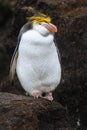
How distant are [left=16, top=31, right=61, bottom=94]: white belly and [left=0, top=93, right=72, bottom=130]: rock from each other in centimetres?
29

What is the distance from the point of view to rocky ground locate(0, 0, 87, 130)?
716 cm

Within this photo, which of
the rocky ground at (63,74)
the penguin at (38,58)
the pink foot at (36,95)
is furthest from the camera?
the pink foot at (36,95)

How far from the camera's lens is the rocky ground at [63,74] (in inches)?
282

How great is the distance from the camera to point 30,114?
22.6 ft

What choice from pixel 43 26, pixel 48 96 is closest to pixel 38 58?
pixel 43 26

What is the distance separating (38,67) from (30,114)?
77 cm

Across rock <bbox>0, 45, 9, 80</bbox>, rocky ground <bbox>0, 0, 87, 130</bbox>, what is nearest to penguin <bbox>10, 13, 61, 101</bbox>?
rocky ground <bbox>0, 0, 87, 130</bbox>

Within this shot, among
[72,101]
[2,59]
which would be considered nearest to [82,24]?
[72,101]

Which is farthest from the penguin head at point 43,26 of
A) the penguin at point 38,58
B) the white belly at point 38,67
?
the white belly at point 38,67

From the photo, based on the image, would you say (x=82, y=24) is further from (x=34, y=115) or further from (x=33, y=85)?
(x=34, y=115)

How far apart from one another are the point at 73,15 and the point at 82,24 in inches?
10.4

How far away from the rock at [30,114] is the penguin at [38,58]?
0.28 meters

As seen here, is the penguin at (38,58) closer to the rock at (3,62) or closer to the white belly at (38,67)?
the white belly at (38,67)

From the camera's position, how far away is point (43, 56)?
7.47 meters
